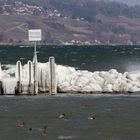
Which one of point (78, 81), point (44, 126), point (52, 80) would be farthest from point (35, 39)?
point (44, 126)

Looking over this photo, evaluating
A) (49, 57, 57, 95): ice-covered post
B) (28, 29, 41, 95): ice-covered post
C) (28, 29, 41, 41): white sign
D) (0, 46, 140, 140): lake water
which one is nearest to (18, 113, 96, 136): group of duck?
(0, 46, 140, 140): lake water

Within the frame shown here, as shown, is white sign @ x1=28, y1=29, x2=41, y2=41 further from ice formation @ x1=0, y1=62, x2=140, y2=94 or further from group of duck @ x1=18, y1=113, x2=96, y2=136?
group of duck @ x1=18, y1=113, x2=96, y2=136

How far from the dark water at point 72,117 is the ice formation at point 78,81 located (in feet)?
6.32

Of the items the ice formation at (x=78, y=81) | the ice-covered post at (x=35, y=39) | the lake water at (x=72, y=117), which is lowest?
the lake water at (x=72, y=117)

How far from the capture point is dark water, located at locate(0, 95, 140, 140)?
40906mm

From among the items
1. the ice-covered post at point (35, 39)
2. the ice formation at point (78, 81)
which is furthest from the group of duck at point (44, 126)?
the ice formation at point (78, 81)

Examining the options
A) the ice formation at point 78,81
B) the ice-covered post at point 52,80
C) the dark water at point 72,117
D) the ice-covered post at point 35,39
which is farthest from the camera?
the ice formation at point 78,81

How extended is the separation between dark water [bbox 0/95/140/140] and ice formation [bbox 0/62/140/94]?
193 cm

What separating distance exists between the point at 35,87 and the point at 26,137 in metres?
18.9

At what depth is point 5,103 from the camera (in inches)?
2152

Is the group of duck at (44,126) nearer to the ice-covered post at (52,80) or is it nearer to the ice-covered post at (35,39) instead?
the ice-covered post at (52,80)

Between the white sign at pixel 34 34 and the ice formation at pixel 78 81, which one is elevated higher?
the white sign at pixel 34 34

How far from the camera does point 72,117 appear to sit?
47531 mm

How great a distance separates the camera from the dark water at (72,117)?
40.9m
